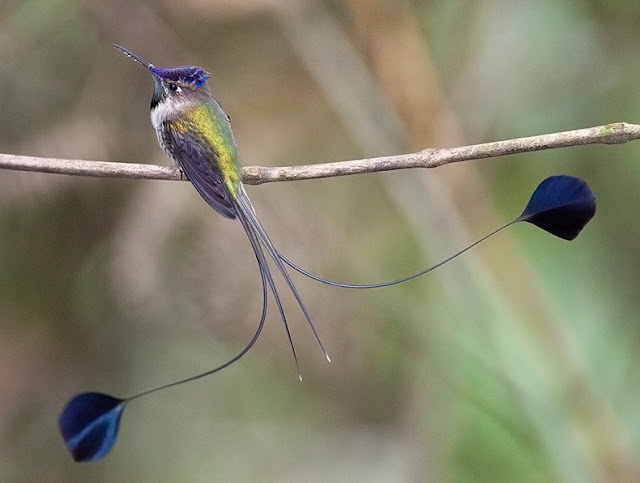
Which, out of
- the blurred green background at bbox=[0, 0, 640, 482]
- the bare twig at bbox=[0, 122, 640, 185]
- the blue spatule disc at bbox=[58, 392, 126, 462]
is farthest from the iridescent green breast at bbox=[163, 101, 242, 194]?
the blurred green background at bbox=[0, 0, 640, 482]

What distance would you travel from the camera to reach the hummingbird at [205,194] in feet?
3.10

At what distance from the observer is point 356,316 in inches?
90.8

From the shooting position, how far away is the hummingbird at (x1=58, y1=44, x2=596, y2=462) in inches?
37.2

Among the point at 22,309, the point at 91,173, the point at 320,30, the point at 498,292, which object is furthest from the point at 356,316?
the point at 91,173

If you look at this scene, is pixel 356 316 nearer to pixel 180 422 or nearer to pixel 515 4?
pixel 180 422

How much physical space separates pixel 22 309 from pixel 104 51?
82cm

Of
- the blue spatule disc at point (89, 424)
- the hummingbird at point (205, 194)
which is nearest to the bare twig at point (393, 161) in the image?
the hummingbird at point (205, 194)

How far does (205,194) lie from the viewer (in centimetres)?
117

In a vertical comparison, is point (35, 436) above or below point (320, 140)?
below

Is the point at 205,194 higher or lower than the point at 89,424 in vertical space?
higher

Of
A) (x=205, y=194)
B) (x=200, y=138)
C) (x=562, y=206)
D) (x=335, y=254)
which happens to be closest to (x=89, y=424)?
(x=205, y=194)

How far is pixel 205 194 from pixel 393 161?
11.5 inches

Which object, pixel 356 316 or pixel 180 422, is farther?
pixel 180 422

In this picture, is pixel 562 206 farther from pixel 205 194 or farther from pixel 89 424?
pixel 89 424
